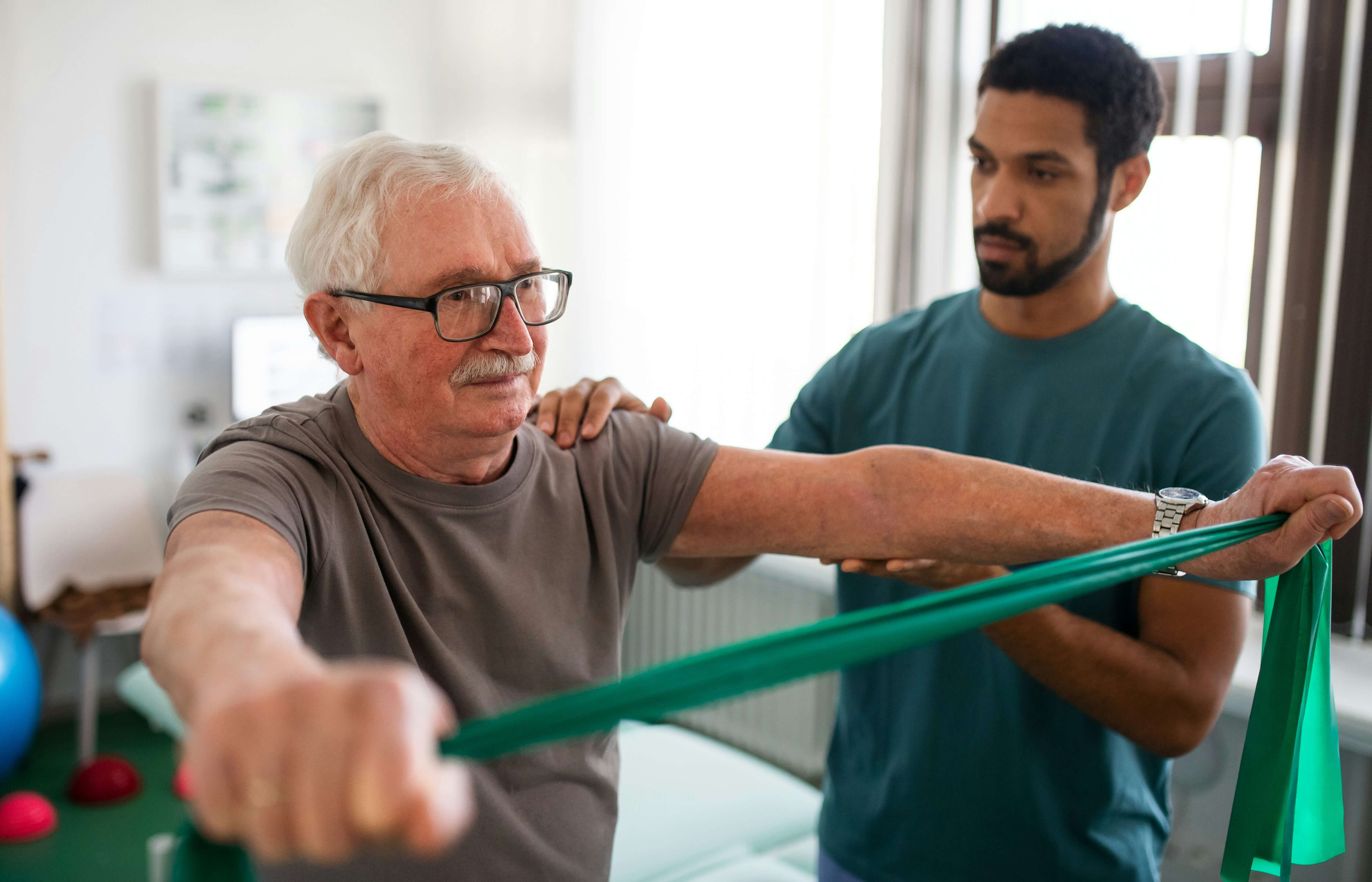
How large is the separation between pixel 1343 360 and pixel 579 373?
2.67m

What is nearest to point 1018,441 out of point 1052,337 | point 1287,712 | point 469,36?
point 1052,337

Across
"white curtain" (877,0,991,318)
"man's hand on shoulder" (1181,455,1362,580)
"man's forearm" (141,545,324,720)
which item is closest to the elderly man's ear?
"man's forearm" (141,545,324,720)

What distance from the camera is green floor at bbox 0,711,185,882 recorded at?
3072 mm

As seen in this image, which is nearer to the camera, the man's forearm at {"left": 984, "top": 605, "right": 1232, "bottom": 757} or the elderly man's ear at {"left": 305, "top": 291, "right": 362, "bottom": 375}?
the elderly man's ear at {"left": 305, "top": 291, "right": 362, "bottom": 375}

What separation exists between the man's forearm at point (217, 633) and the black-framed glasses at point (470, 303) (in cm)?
35

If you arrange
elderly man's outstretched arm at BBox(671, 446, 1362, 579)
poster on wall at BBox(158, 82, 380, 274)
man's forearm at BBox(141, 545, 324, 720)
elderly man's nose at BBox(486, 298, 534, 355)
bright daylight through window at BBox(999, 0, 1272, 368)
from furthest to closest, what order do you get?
poster on wall at BBox(158, 82, 380, 274) < bright daylight through window at BBox(999, 0, 1272, 368) < elderly man's outstretched arm at BBox(671, 446, 1362, 579) < elderly man's nose at BBox(486, 298, 534, 355) < man's forearm at BBox(141, 545, 324, 720)

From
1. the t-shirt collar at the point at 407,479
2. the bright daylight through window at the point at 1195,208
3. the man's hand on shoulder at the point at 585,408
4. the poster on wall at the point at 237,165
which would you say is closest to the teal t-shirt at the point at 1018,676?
the man's hand on shoulder at the point at 585,408

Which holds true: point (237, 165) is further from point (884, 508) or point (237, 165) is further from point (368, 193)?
point (884, 508)

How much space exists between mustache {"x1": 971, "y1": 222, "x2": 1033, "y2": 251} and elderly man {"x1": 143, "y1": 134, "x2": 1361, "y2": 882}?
41 centimetres

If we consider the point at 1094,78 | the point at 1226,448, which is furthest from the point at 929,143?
the point at 1226,448

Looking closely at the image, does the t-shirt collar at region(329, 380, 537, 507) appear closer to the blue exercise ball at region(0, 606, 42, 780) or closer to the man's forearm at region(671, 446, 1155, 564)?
the man's forearm at region(671, 446, 1155, 564)

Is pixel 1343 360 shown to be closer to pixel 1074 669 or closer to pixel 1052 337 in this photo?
pixel 1052 337

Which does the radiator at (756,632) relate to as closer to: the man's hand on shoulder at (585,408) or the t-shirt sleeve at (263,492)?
the man's hand on shoulder at (585,408)

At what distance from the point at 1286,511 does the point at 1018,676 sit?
458 millimetres
